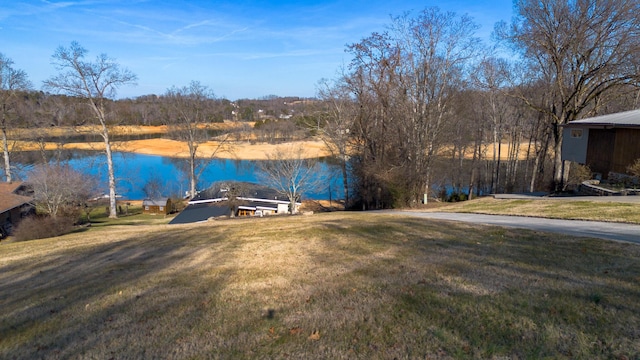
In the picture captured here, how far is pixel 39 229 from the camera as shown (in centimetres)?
1653

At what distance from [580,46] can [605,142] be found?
5311mm

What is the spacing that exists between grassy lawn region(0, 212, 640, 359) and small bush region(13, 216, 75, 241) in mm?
9648

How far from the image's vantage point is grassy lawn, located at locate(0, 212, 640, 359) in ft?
11.9

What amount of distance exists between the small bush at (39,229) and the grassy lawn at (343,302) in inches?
380

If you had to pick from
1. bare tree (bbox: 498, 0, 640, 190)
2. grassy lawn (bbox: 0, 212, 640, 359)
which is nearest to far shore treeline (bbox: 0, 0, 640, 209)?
bare tree (bbox: 498, 0, 640, 190)

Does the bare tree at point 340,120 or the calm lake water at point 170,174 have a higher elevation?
the bare tree at point 340,120

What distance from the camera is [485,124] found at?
35.2m

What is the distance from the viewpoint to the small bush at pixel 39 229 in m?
16.4

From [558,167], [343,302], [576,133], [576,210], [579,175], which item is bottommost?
[576,210]

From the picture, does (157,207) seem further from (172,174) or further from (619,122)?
(619,122)

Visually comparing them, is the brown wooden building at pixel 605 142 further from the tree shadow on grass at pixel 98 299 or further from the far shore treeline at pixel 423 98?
the tree shadow on grass at pixel 98 299

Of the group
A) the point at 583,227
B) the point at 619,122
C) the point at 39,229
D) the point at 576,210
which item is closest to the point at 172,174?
the point at 39,229

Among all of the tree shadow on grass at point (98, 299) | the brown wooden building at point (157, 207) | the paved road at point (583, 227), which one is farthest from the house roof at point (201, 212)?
the paved road at point (583, 227)

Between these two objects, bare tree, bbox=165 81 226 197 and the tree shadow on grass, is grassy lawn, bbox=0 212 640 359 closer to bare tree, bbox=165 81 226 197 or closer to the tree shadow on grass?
the tree shadow on grass
